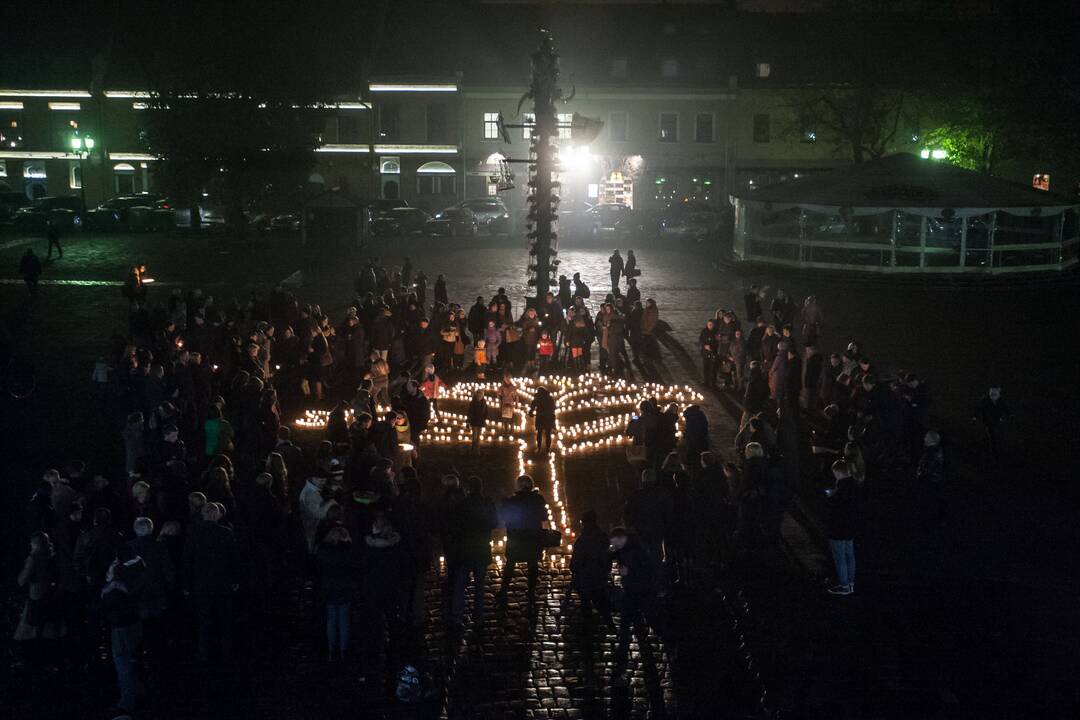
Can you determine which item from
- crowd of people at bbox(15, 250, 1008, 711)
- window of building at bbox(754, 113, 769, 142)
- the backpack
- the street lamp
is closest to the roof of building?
crowd of people at bbox(15, 250, 1008, 711)

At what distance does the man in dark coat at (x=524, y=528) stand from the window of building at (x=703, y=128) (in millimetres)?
50852

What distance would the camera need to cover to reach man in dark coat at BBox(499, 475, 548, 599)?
11531mm

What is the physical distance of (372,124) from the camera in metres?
60.2

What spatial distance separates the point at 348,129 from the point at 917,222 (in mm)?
32888

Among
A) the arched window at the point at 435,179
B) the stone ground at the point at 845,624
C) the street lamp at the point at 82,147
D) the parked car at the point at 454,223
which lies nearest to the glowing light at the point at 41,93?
the street lamp at the point at 82,147

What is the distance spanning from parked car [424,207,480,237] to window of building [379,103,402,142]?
11.2 m

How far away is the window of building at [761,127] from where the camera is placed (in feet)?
195

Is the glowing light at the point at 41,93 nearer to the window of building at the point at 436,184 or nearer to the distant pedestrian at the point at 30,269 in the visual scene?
the window of building at the point at 436,184

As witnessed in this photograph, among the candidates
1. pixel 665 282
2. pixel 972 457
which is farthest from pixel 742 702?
pixel 665 282

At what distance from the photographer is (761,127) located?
59562 mm

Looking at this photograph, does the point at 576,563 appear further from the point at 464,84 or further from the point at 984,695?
the point at 464,84

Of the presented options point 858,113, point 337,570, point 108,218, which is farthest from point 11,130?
point 337,570

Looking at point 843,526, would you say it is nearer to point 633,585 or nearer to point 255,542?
point 633,585

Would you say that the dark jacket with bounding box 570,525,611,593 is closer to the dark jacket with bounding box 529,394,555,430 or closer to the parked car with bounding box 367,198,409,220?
the dark jacket with bounding box 529,394,555,430
